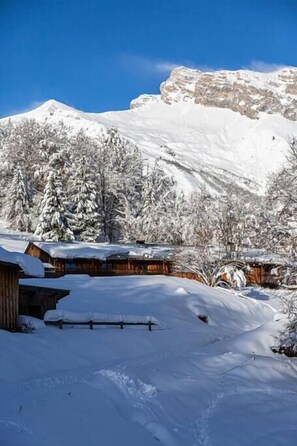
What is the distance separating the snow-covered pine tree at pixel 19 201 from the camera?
2495 inches

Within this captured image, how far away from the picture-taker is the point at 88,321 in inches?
886

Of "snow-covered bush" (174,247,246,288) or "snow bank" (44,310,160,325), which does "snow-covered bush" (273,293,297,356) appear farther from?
"snow-covered bush" (174,247,246,288)

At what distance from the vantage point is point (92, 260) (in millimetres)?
47062

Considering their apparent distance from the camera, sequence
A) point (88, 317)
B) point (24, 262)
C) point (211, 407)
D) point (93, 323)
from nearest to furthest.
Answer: point (211, 407) < point (24, 262) < point (93, 323) < point (88, 317)

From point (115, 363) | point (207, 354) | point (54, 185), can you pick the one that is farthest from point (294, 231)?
point (54, 185)

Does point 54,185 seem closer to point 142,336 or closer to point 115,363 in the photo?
point 142,336

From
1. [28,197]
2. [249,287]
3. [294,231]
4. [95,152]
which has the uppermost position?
[95,152]

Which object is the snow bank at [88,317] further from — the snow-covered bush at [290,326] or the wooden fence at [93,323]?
the snow-covered bush at [290,326]

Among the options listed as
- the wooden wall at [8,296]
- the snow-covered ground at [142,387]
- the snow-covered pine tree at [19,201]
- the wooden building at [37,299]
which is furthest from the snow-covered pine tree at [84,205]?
the wooden wall at [8,296]

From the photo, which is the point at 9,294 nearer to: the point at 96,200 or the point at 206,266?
the point at 206,266

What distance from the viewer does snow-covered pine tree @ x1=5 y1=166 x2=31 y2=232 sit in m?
63.4

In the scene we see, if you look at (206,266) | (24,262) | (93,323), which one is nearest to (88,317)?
(93,323)

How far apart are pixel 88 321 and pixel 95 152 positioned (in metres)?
51.5

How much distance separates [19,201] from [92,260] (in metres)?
20.6
